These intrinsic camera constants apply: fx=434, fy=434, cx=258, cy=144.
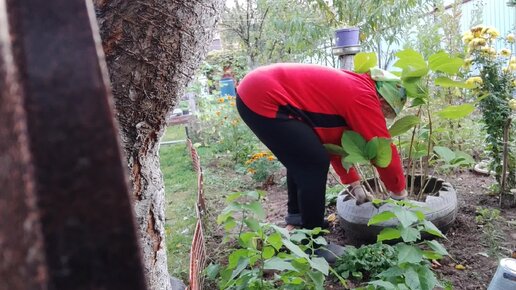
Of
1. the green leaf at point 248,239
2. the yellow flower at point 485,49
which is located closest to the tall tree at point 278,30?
the yellow flower at point 485,49

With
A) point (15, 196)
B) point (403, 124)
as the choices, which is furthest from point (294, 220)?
point (15, 196)

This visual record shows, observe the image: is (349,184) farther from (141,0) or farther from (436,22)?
(436,22)

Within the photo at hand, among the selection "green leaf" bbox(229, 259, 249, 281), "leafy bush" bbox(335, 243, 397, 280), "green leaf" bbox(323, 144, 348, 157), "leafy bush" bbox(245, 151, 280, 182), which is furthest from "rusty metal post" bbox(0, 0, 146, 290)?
"leafy bush" bbox(245, 151, 280, 182)

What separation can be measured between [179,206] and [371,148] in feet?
9.15

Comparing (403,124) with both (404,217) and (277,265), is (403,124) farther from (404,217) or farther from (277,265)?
(277,265)

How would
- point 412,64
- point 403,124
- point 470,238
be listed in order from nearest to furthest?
point 412,64, point 403,124, point 470,238

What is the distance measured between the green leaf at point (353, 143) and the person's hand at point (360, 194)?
2.10ft

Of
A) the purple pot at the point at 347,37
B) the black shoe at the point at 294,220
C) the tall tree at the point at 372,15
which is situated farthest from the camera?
the tall tree at the point at 372,15

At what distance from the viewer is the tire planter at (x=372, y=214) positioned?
2.75 metres

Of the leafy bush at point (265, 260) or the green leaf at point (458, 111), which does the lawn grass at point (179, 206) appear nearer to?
the leafy bush at point (265, 260)

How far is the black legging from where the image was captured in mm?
2547

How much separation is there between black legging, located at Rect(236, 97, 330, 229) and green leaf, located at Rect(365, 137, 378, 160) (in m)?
0.32

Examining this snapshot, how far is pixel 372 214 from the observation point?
272 cm

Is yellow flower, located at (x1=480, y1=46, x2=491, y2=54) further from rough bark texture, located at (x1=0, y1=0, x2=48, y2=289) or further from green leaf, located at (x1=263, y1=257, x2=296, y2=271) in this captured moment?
rough bark texture, located at (x1=0, y1=0, x2=48, y2=289)
